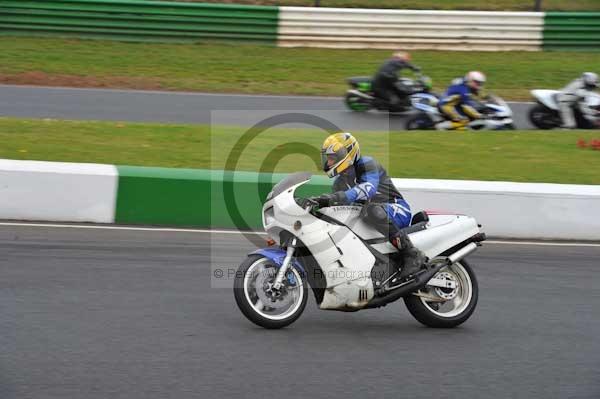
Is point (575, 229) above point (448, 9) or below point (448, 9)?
below

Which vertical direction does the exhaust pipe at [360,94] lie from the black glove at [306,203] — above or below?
above

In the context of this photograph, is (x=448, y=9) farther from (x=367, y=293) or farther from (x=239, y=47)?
(x=367, y=293)

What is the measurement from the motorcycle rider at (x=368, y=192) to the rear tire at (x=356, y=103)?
11.4 metres

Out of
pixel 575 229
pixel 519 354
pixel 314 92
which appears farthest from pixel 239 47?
pixel 519 354

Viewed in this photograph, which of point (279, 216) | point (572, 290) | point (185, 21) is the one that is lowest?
point (572, 290)

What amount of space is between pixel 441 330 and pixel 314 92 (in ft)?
44.9

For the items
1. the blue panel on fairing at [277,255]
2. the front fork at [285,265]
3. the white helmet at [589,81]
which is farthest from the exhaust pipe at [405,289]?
the white helmet at [589,81]

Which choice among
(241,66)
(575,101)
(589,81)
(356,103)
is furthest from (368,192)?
(241,66)

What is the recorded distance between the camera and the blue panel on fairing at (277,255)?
6.99 metres

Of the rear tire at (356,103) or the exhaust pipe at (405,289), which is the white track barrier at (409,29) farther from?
the exhaust pipe at (405,289)

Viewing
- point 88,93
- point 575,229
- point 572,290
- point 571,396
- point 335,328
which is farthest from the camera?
point 88,93

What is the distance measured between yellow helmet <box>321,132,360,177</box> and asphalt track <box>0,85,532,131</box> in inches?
369

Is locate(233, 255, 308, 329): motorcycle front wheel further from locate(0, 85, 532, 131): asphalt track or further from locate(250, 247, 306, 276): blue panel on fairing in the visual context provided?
locate(0, 85, 532, 131): asphalt track

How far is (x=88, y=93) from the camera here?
19.5 meters
